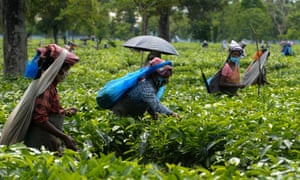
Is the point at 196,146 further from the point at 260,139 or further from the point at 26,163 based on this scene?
the point at 26,163

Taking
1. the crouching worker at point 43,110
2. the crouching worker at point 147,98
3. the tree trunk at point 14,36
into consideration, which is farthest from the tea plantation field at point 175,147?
the tree trunk at point 14,36

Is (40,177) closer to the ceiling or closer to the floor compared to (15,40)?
closer to the floor

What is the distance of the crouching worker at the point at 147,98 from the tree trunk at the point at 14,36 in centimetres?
623

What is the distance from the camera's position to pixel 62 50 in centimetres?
391

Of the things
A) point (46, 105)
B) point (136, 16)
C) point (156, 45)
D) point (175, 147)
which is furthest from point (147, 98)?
point (136, 16)

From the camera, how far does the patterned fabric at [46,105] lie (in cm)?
379

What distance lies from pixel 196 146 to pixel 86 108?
1.75 m

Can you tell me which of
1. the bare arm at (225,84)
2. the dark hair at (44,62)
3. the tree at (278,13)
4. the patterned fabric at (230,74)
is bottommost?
the bare arm at (225,84)

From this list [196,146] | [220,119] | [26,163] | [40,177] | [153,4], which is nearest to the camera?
[40,177]

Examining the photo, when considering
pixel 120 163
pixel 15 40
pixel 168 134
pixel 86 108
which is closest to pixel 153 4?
pixel 15 40

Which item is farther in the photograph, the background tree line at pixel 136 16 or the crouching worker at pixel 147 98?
the background tree line at pixel 136 16

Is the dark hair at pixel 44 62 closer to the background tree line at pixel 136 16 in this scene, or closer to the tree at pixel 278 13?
the background tree line at pixel 136 16

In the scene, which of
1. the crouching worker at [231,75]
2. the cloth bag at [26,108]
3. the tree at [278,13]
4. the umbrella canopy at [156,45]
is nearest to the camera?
the cloth bag at [26,108]

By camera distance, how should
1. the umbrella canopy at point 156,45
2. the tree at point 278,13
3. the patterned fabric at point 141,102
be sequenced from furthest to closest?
the tree at point 278,13, the umbrella canopy at point 156,45, the patterned fabric at point 141,102
